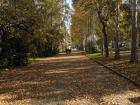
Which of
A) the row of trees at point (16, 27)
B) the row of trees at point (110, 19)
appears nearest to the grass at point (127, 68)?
the row of trees at point (110, 19)

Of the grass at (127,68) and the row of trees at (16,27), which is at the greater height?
the row of trees at (16,27)

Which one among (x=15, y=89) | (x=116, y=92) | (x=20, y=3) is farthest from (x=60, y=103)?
(x=20, y=3)

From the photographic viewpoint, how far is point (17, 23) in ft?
101

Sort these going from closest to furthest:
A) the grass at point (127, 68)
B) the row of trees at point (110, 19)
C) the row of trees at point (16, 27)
Result: the grass at point (127, 68) < the row of trees at point (110, 19) < the row of trees at point (16, 27)

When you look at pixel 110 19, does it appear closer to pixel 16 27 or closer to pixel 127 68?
pixel 16 27

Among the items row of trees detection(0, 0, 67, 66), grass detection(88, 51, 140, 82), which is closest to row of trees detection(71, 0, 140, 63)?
grass detection(88, 51, 140, 82)

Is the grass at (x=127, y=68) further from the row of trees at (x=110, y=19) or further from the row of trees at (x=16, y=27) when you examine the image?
the row of trees at (x=16, y=27)

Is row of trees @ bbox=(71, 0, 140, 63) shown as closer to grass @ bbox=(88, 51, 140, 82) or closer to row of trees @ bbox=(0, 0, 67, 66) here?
grass @ bbox=(88, 51, 140, 82)

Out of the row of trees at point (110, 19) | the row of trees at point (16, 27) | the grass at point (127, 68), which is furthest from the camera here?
the row of trees at point (16, 27)

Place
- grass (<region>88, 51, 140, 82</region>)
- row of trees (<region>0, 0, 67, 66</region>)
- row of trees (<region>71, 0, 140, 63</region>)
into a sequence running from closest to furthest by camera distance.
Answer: grass (<region>88, 51, 140, 82</region>) < row of trees (<region>71, 0, 140, 63</region>) < row of trees (<region>0, 0, 67, 66</region>)

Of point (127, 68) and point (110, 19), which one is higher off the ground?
point (110, 19)

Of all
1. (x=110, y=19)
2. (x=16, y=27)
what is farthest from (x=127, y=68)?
(x=110, y=19)

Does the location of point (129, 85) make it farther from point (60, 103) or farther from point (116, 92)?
point (60, 103)

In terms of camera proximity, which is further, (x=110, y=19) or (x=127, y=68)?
(x=110, y=19)
